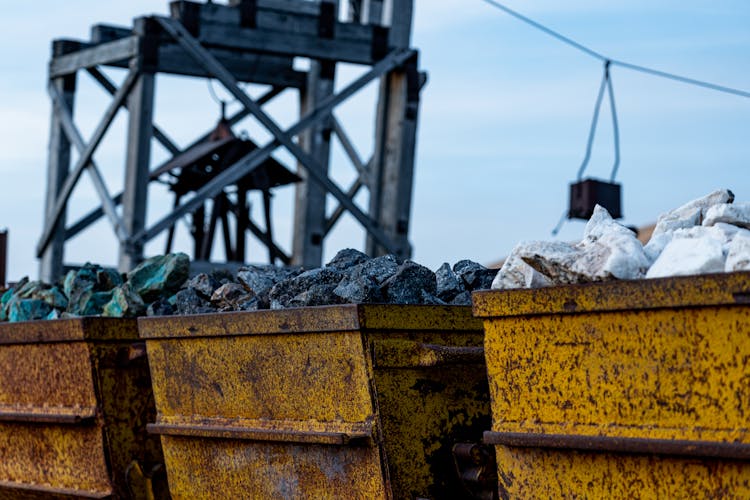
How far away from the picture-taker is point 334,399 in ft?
13.4

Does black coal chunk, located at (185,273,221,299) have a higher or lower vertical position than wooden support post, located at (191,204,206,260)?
higher

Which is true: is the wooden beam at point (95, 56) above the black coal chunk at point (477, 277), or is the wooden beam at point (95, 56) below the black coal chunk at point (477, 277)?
above

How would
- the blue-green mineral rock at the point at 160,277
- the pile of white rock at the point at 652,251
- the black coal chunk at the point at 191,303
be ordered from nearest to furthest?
the pile of white rock at the point at 652,251 → the black coal chunk at the point at 191,303 → the blue-green mineral rock at the point at 160,277

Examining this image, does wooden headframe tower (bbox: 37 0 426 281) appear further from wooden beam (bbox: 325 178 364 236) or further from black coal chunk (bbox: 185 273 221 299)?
black coal chunk (bbox: 185 273 221 299)

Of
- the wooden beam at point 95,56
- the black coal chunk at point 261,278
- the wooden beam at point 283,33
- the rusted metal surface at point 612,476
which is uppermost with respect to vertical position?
the wooden beam at point 283,33

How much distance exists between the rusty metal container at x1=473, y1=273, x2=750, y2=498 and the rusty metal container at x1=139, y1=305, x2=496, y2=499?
0.54 m

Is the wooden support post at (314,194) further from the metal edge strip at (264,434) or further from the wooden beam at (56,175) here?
the metal edge strip at (264,434)

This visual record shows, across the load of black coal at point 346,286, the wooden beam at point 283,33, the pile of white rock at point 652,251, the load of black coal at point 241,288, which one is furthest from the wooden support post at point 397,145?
the pile of white rock at point 652,251

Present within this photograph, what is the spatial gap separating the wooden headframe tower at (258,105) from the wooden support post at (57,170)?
1cm

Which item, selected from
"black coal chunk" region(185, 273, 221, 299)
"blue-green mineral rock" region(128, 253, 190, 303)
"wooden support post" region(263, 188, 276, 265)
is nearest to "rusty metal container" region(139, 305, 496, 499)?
"black coal chunk" region(185, 273, 221, 299)

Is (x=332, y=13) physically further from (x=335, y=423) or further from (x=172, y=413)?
(x=335, y=423)

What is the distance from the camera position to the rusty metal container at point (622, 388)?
9.74 ft

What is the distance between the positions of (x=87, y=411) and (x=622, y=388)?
2.96 metres

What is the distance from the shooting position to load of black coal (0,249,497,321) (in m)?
4.39
